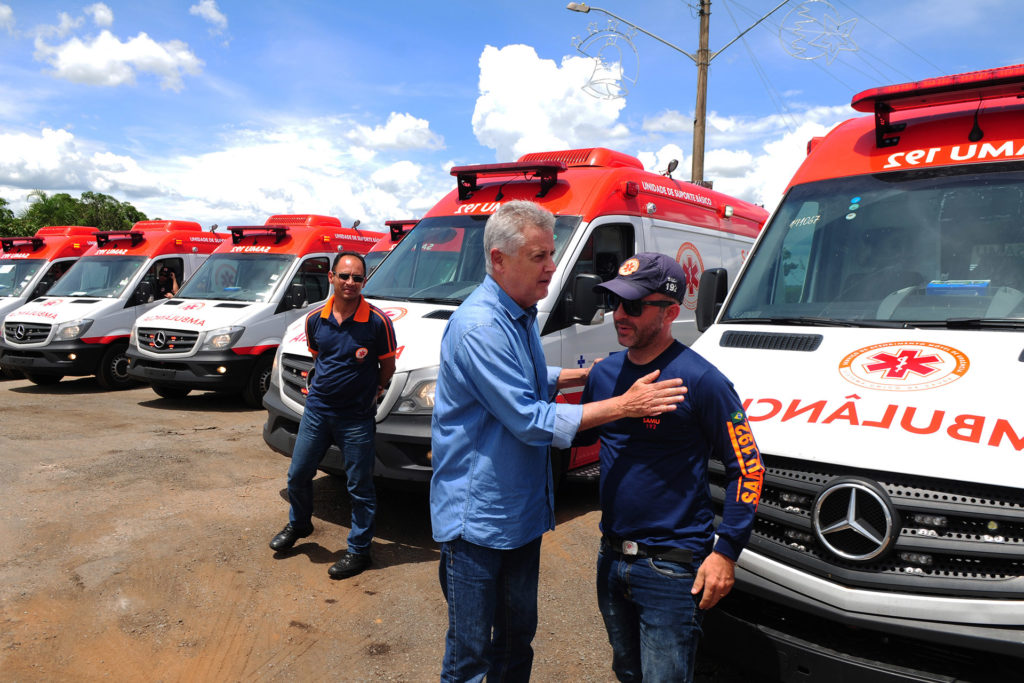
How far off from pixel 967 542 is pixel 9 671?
13.0 feet

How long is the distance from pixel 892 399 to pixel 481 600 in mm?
1650

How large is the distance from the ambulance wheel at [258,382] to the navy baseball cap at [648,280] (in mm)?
8240

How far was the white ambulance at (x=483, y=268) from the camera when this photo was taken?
4.93 metres

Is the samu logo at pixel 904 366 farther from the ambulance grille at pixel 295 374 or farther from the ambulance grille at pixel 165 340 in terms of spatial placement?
the ambulance grille at pixel 165 340

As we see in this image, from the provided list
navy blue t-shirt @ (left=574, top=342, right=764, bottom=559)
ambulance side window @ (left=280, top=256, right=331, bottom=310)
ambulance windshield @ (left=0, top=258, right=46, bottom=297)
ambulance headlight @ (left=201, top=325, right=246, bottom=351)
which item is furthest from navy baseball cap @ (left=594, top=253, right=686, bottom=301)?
ambulance windshield @ (left=0, top=258, right=46, bottom=297)

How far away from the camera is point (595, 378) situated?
2.61 m

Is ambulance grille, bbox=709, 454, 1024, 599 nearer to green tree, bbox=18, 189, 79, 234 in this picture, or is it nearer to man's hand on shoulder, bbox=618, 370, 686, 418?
man's hand on shoulder, bbox=618, 370, 686, 418

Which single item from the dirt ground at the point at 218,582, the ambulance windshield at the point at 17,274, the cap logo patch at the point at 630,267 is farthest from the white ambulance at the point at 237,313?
the cap logo patch at the point at 630,267

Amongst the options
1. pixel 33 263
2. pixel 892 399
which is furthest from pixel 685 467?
pixel 33 263

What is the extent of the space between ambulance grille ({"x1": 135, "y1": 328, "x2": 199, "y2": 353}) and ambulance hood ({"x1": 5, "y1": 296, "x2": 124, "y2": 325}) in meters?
1.81

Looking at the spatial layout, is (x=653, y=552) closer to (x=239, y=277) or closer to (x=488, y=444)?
(x=488, y=444)

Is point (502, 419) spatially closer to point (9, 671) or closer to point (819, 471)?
point (819, 471)

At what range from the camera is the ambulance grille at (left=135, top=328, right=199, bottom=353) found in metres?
9.62

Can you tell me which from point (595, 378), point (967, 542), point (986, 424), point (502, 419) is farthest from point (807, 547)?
point (502, 419)
